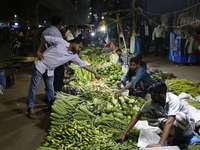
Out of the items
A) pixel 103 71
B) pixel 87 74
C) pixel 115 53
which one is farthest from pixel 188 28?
pixel 87 74

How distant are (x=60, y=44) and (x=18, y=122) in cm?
208

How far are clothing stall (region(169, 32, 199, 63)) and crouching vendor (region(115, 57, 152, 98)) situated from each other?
6047 mm

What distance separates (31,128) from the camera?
→ 14.5 ft

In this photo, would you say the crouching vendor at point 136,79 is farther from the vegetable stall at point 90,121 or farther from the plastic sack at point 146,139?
the plastic sack at point 146,139

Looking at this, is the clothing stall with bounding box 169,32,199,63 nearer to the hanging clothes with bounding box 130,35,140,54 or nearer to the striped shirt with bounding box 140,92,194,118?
the hanging clothes with bounding box 130,35,140,54

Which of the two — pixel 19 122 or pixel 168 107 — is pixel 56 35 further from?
pixel 168 107

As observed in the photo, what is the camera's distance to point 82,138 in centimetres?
329

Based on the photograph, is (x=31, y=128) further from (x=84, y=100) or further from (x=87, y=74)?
(x=87, y=74)

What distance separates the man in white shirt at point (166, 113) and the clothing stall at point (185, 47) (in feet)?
26.3

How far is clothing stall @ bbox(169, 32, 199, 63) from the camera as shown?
10219mm

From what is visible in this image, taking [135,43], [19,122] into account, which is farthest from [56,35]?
[135,43]

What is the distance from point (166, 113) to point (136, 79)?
7.43 feet

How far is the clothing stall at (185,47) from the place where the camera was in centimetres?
1022

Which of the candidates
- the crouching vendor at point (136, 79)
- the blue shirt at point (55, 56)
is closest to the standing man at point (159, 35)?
the crouching vendor at point (136, 79)
